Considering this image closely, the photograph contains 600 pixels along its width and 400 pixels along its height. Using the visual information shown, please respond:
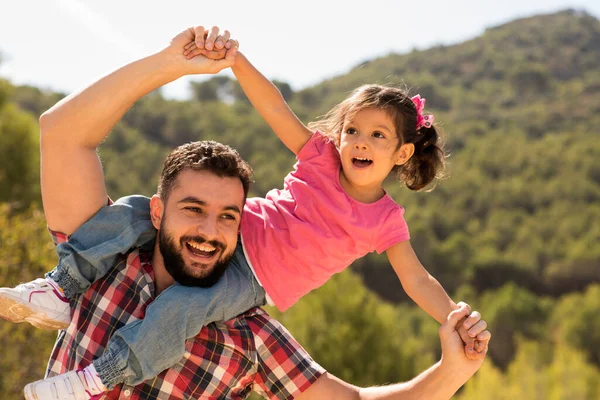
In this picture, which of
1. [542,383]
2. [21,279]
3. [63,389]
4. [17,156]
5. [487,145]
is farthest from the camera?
[487,145]

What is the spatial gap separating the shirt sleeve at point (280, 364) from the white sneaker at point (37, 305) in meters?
0.73

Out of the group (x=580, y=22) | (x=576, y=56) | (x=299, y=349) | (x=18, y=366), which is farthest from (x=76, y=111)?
(x=580, y=22)

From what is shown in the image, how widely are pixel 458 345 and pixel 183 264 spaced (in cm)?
106

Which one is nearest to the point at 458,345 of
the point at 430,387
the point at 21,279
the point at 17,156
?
the point at 430,387

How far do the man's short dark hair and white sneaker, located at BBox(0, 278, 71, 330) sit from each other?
551 millimetres

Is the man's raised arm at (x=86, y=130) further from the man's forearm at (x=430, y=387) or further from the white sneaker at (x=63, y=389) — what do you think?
the man's forearm at (x=430, y=387)

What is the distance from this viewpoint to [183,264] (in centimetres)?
286

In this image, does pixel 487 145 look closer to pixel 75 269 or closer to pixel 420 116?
pixel 420 116

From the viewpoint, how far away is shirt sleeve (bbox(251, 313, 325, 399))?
304 cm

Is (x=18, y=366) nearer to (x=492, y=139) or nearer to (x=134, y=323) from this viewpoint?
(x=134, y=323)

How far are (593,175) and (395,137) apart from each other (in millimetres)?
59089

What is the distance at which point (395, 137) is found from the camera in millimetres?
3301

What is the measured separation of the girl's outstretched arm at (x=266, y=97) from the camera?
3250mm

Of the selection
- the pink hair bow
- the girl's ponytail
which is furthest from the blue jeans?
the pink hair bow
